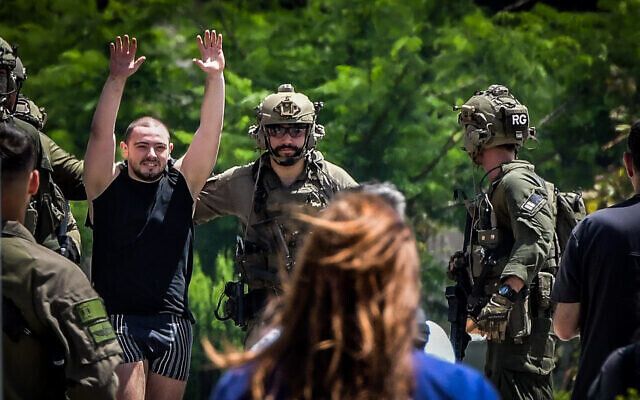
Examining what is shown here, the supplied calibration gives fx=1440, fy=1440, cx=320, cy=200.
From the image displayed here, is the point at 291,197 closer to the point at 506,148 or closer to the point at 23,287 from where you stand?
the point at 506,148

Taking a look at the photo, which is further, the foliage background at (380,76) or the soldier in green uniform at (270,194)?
the foliage background at (380,76)

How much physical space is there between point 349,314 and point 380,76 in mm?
11388

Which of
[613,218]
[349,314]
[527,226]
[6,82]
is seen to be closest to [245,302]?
[527,226]

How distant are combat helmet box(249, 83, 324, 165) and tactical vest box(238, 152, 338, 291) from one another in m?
0.12

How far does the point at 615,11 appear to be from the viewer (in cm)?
1541

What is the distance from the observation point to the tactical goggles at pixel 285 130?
26.5 ft

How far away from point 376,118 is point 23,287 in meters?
9.91

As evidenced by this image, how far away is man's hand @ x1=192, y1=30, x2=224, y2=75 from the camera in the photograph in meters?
7.64

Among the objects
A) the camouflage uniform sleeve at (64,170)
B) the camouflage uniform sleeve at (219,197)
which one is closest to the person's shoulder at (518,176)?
the camouflage uniform sleeve at (219,197)

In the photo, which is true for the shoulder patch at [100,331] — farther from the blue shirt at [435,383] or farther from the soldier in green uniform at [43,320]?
the blue shirt at [435,383]

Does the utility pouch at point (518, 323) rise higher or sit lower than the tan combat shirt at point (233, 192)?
lower

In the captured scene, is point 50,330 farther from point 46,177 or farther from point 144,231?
point 46,177

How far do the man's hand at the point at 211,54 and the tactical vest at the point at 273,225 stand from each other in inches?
28.2

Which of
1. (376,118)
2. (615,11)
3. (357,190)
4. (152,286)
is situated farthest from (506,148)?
(615,11)
